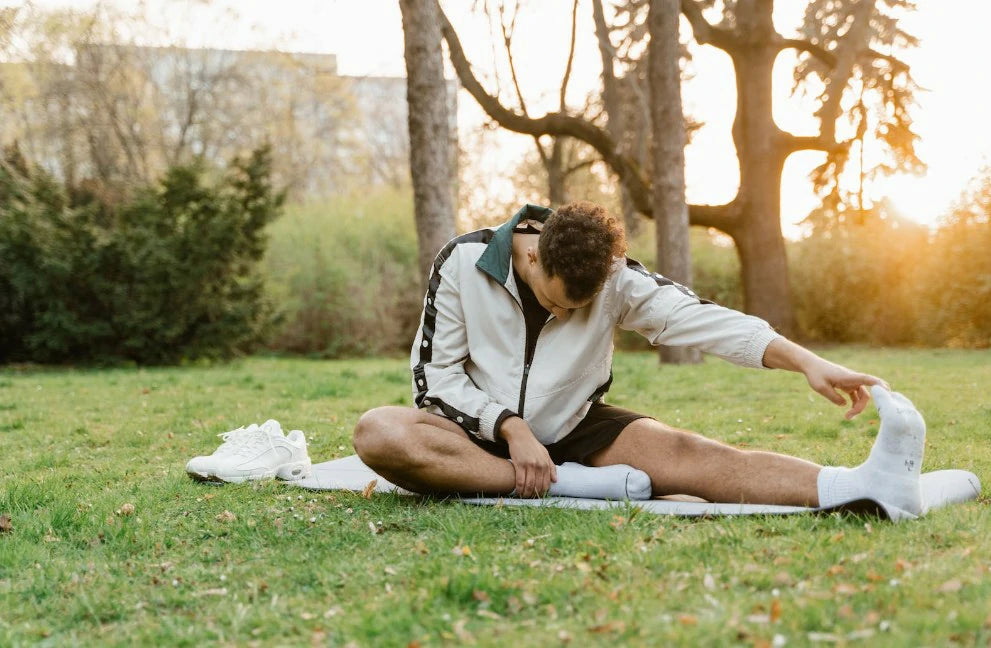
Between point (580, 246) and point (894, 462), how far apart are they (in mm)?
1301

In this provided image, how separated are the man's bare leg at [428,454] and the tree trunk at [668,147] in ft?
26.7

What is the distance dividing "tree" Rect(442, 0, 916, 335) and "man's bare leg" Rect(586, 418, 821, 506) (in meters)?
11.3

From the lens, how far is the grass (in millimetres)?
2242

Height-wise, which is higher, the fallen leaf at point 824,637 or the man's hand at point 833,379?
the man's hand at point 833,379

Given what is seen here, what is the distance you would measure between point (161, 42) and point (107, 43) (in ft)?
5.53

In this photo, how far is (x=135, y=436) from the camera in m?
6.05

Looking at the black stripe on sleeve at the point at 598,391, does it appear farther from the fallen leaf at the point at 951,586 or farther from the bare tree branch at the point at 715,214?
the bare tree branch at the point at 715,214

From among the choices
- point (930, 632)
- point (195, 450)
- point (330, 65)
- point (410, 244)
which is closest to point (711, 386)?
point (195, 450)

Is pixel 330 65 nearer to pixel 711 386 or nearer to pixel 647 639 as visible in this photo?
pixel 711 386

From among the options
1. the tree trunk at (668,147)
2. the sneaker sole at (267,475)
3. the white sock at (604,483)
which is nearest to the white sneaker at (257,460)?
the sneaker sole at (267,475)

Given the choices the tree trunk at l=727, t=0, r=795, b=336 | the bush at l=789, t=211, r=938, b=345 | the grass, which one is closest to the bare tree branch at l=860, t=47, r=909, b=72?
the tree trunk at l=727, t=0, r=795, b=336

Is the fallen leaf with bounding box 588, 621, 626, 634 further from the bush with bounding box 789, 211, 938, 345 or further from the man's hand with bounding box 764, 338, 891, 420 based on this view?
the bush with bounding box 789, 211, 938, 345

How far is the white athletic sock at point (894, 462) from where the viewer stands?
118 inches

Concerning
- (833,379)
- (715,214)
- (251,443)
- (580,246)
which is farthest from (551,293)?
(715,214)
